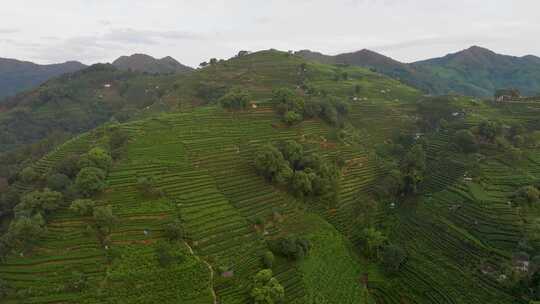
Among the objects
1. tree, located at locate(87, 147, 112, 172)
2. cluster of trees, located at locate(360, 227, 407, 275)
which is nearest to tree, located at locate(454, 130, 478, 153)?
cluster of trees, located at locate(360, 227, 407, 275)

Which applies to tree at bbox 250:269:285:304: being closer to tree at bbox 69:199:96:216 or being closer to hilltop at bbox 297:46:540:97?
tree at bbox 69:199:96:216

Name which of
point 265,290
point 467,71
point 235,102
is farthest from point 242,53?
point 467,71

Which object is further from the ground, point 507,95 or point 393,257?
point 507,95

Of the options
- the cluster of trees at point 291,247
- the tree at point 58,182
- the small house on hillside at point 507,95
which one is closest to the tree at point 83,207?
the tree at point 58,182

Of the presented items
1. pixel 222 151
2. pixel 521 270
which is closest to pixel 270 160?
pixel 222 151

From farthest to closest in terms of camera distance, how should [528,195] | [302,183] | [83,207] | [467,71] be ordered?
[467,71] → [302,183] → [528,195] → [83,207]

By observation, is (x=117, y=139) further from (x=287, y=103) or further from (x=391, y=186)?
(x=391, y=186)
